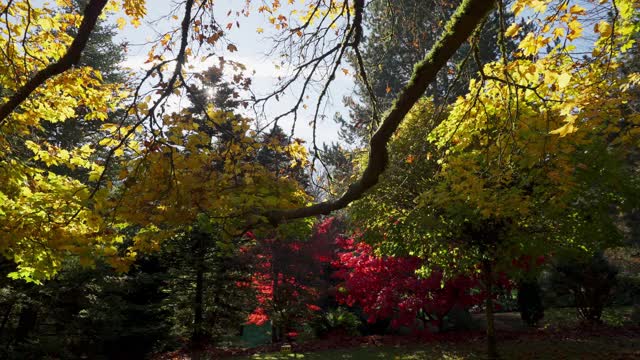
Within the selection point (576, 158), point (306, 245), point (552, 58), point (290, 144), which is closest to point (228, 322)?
point (306, 245)

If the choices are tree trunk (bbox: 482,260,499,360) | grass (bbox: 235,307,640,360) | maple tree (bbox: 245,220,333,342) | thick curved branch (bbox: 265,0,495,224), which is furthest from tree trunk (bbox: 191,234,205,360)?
thick curved branch (bbox: 265,0,495,224)

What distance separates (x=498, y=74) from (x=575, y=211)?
525 centimetres

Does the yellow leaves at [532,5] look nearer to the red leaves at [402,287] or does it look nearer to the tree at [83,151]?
the tree at [83,151]

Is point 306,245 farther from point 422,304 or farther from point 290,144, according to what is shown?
point 290,144

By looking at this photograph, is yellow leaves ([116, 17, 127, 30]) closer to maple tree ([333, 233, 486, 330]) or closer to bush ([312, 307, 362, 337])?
maple tree ([333, 233, 486, 330])

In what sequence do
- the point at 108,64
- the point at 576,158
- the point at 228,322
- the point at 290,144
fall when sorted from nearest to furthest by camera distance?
the point at 290,144
the point at 576,158
the point at 228,322
the point at 108,64

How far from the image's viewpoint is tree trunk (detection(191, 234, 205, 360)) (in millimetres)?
12117

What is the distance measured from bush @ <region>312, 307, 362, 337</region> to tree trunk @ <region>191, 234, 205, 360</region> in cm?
452

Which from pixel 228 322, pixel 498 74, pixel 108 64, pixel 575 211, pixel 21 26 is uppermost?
pixel 108 64

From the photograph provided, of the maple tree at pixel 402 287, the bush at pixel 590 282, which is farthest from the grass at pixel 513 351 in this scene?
the bush at pixel 590 282

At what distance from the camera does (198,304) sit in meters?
12.4

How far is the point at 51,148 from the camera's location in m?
6.24

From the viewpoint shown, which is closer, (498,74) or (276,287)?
(498,74)

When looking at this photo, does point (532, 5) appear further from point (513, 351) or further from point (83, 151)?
point (513, 351)
